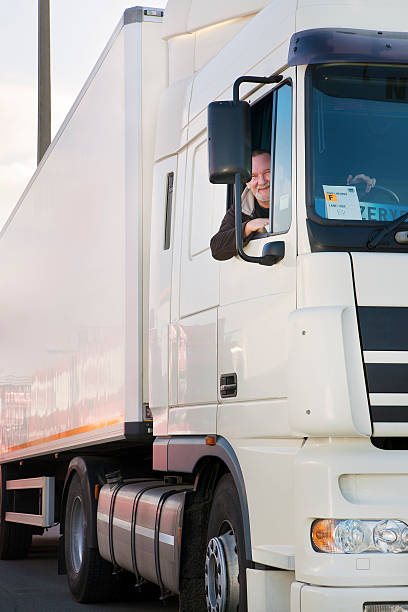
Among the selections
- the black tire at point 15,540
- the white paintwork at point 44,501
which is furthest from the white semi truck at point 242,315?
the black tire at point 15,540

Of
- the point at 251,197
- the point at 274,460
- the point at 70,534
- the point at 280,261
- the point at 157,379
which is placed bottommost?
the point at 70,534

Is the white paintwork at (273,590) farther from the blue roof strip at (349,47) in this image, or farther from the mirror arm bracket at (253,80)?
the blue roof strip at (349,47)

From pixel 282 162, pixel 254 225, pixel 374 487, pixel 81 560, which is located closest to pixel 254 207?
pixel 254 225

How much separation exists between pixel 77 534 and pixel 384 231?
532 centimetres

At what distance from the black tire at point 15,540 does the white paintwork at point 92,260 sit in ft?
5.21

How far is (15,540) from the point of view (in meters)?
13.4

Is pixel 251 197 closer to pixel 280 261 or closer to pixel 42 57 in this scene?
pixel 280 261

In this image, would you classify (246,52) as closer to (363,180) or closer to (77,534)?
(363,180)

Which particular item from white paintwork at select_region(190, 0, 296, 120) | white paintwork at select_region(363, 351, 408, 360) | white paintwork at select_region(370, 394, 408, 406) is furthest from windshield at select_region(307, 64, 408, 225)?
white paintwork at select_region(370, 394, 408, 406)

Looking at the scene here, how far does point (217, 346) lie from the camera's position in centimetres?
617

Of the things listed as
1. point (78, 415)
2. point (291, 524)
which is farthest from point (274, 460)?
point (78, 415)

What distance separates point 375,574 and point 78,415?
15.9ft

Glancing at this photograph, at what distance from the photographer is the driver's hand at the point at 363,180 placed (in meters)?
5.23

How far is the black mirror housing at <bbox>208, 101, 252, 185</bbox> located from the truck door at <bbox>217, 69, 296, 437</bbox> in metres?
0.23
